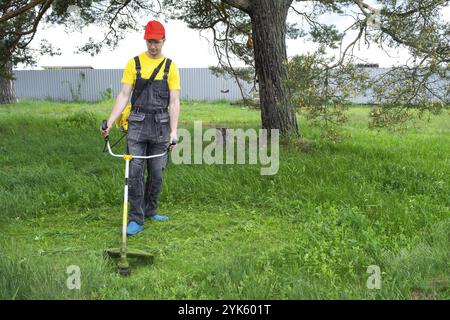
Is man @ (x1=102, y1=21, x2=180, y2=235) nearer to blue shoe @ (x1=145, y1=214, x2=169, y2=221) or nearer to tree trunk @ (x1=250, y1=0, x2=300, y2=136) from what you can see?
blue shoe @ (x1=145, y1=214, x2=169, y2=221)

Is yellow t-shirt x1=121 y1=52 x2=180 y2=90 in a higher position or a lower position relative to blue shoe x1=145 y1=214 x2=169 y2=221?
higher

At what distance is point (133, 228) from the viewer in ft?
15.5

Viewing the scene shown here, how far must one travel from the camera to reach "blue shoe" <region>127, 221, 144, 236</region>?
15.4ft

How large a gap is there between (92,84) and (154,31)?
20.5 m

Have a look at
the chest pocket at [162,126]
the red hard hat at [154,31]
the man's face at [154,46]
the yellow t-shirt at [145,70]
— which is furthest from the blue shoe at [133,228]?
the red hard hat at [154,31]

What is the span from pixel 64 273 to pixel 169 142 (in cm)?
167

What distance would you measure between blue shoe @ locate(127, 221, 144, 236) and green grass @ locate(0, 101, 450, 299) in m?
0.09

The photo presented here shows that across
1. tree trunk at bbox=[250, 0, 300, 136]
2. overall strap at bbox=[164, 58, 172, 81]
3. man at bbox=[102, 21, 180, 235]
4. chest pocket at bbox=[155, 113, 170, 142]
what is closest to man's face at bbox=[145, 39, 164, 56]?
man at bbox=[102, 21, 180, 235]

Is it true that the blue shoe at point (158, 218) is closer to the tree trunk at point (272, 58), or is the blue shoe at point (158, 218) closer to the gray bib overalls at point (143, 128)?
the gray bib overalls at point (143, 128)

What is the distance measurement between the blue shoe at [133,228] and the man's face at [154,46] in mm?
1606

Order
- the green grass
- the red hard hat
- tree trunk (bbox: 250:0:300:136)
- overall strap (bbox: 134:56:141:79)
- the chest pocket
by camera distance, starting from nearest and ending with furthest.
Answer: the green grass → the red hard hat → overall strap (bbox: 134:56:141:79) → the chest pocket → tree trunk (bbox: 250:0:300:136)

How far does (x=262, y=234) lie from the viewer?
4.63m
